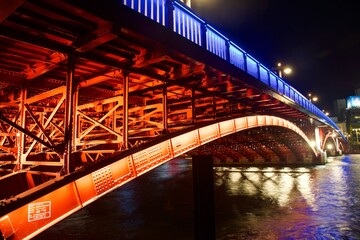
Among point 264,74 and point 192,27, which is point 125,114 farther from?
point 264,74

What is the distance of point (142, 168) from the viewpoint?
7.72 meters

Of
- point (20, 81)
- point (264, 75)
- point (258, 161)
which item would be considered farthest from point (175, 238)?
point (258, 161)

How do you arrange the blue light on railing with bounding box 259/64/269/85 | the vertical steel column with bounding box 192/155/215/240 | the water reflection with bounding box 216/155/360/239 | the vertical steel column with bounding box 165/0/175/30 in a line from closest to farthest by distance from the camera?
the vertical steel column with bounding box 192/155/215/240 → the vertical steel column with bounding box 165/0/175/30 → the water reflection with bounding box 216/155/360/239 → the blue light on railing with bounding box 259/64/269/85

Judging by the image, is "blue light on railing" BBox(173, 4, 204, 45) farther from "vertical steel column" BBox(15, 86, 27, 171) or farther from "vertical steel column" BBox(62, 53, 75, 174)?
"vertical steel column" BBox(15, 86, 27, 171)

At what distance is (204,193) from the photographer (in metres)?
6.60

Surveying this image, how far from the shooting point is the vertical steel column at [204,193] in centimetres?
656

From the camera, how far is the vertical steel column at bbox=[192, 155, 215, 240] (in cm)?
656

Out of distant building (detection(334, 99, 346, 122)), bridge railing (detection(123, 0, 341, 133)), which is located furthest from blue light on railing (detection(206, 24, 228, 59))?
distant building (detection(334, 99, 346, 122))

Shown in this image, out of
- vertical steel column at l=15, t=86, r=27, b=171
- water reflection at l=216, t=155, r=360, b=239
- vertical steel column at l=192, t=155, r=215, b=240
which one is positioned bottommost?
water reflection at l=216, t=155, r=360, b=239

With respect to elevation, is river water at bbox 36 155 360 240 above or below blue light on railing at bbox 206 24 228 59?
below

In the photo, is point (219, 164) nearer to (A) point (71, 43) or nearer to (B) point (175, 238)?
(B) point (175, 238)

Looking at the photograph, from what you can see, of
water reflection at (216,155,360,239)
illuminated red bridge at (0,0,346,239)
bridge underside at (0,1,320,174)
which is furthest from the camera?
water reflection at (216,155,360,239)

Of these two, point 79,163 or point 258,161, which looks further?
point 258,161

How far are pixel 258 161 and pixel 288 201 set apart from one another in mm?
29627
